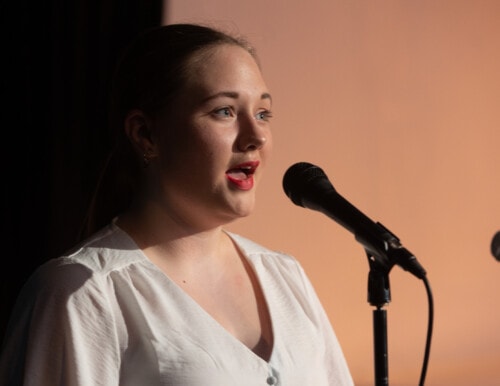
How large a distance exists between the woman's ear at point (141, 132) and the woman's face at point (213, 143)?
2 centimetres

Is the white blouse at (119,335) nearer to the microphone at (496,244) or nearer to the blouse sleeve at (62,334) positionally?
the blouse sleeve at (62,334)

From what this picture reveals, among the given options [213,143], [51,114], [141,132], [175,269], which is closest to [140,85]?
[141,132]

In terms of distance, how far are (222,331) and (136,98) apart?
18.4 inches

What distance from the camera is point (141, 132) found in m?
1.66

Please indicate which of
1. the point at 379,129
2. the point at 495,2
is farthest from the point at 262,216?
the point at 495,2

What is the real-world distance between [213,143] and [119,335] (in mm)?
371

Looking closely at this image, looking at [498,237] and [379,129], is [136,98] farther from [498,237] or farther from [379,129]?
[379,129]

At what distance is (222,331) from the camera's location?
1565 millimetres

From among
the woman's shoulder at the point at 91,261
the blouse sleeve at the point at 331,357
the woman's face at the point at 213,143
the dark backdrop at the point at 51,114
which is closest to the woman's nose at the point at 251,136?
the woman's face at the point at 213,143

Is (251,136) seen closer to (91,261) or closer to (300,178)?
(300,178)

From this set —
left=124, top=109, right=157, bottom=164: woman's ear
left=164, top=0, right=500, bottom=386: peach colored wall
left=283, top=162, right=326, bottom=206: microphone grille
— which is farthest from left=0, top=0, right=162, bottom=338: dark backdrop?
left=283, top=162, right=326, bottom=206: microphone grille

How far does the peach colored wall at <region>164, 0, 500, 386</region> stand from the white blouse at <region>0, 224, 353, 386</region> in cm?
104

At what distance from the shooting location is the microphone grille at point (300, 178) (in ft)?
4.65

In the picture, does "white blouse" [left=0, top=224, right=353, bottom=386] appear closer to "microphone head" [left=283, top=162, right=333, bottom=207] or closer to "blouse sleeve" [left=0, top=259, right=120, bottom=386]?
"blouse sleeve" [left=0, top=259, right=120, bottom=386]
